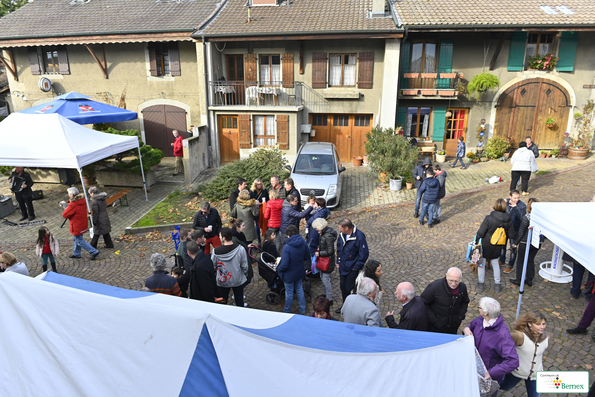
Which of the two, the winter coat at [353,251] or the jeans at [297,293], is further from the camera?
the jeans at [297,293]

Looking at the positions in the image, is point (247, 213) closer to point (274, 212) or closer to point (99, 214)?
point (274, 212)

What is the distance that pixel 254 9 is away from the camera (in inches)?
706

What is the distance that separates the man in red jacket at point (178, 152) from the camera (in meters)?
15.4

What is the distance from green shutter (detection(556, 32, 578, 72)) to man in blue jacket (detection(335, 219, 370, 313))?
15021 millimetres

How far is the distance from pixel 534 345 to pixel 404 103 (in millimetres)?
14453

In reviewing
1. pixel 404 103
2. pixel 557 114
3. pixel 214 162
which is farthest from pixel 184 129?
pixel 557 114

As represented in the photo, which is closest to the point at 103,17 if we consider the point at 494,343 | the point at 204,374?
the point at 204,374

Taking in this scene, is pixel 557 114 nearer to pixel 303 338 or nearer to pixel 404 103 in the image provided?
pixel 404 103

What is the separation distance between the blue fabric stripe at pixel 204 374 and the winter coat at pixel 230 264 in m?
2.54

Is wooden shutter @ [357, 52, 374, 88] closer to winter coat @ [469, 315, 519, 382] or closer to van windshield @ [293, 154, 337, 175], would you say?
van windshield @ [293, 154, 337, 175]

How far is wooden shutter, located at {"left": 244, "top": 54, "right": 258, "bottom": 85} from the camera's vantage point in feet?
56.1

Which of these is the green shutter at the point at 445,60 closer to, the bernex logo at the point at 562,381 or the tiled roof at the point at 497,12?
the tiled roof at the point at 497,12

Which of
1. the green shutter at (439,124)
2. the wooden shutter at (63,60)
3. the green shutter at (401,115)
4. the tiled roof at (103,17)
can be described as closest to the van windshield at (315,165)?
the green shutter at (401,115)

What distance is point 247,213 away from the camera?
311 inches
